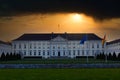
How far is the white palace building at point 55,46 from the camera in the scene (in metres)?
91.7

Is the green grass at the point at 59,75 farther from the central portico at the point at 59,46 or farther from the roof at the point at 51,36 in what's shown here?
the roof at the point at 51,36

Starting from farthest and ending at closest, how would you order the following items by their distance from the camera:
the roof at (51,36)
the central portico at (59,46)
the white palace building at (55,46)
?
the roof at (51,36) → the white palace building at (55,46) → the central portico at (59,46)

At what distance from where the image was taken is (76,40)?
300ft

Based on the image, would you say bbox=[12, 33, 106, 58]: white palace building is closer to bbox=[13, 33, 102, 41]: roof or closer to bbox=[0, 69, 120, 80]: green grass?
bbox=[13, 33, 102, 41]: roof

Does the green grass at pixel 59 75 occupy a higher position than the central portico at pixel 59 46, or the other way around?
the central portico at pixel 59 46

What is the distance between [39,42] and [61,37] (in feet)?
18.0

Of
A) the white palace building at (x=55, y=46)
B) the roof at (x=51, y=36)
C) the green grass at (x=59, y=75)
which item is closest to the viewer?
the green grass at (x=59, y=75)

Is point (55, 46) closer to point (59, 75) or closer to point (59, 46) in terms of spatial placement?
point (59, 46)

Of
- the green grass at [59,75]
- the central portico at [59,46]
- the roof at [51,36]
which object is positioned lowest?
the green grass at [59,75]

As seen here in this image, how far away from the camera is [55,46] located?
9169 cm

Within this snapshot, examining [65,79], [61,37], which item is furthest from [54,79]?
[61,37]

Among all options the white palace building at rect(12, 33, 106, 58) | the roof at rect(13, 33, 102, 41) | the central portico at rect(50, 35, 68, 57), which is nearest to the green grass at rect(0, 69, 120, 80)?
the central portico at rect(50, 35, 68, 57)

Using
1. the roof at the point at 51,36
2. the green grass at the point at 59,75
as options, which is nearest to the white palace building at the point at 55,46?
the roof at the point at 51,36

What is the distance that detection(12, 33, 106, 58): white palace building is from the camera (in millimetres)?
91688
